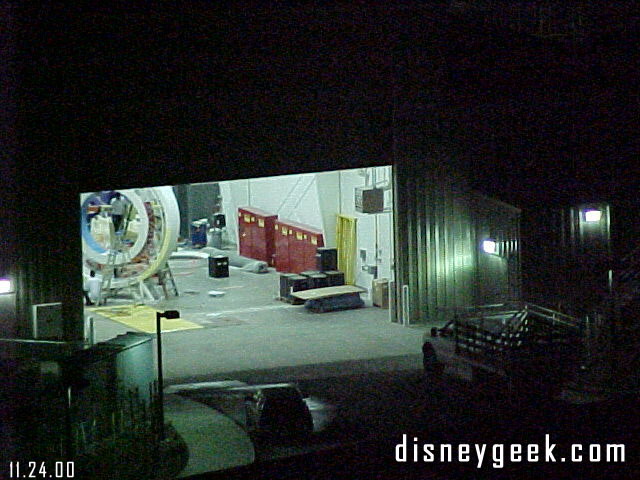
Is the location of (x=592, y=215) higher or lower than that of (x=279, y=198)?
lower

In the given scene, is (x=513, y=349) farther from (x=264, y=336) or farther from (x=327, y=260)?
(x=327, y=260)

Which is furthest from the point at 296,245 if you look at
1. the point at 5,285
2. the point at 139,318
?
the point at 5,285

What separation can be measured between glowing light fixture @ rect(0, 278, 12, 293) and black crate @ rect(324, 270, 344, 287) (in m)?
9.89

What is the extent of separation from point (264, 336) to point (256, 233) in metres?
10.7

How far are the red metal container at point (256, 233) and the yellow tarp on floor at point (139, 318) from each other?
6.53 m

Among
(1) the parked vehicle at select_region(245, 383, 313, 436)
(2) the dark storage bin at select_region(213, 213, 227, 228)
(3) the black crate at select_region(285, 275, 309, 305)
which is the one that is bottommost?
(1) the parked vehicle at select_region(245, 383, 313, 436)

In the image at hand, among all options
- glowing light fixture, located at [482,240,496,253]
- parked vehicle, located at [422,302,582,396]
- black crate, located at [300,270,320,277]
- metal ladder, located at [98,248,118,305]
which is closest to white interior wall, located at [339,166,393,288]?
black crate, located at [300,270,320,277]

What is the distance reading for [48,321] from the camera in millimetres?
22516

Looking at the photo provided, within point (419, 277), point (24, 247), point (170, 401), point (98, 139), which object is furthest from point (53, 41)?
point (419, 277)

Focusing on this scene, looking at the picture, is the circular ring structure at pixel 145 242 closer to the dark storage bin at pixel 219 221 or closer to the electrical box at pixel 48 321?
the electrical box at pixel 48 321

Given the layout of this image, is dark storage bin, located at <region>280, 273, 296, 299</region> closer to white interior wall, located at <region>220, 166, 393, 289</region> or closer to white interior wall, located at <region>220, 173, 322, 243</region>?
white interior wall, located at <region>220, 166, 393, 289</region>

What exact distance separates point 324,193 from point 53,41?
1098 cm

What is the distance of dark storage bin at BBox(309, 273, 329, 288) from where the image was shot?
29.7 m

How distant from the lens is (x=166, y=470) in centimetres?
1611
